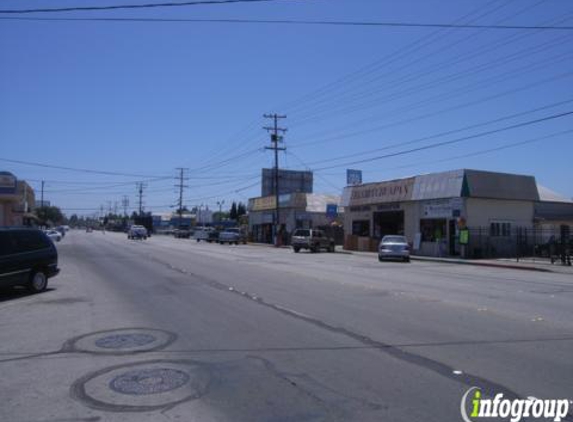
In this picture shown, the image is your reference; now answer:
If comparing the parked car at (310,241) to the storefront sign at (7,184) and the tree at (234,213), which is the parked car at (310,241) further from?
the tree at (234,213)

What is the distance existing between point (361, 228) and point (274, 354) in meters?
45.6

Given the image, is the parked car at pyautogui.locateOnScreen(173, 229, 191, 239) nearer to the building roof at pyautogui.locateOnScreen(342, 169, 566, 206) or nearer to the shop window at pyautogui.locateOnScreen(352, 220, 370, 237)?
the shop window at pyautogui.locateOnScreen(352, 220, 370, 237)

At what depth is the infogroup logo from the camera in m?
5.82

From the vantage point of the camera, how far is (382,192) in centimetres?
4934

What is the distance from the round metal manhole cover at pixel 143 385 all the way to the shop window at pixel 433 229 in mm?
36694

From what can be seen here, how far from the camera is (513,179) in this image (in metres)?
43.6

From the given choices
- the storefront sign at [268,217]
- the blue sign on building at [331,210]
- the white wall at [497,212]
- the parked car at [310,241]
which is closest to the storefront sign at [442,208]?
the white wall at [497,212]

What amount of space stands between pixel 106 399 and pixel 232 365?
190 cm

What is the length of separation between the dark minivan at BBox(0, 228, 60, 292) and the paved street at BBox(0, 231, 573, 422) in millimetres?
791

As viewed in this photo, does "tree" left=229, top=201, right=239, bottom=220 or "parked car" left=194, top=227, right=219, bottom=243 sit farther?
"tree" left=229, top=201, right=239, bottom=220

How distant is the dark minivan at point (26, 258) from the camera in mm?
15758

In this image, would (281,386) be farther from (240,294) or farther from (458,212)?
(458,212)

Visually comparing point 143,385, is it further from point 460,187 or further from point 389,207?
point 389,207

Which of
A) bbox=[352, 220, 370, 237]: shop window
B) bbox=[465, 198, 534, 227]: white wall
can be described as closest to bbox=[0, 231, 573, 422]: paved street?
bbox=[465, 198, 534, 227]: white wall
